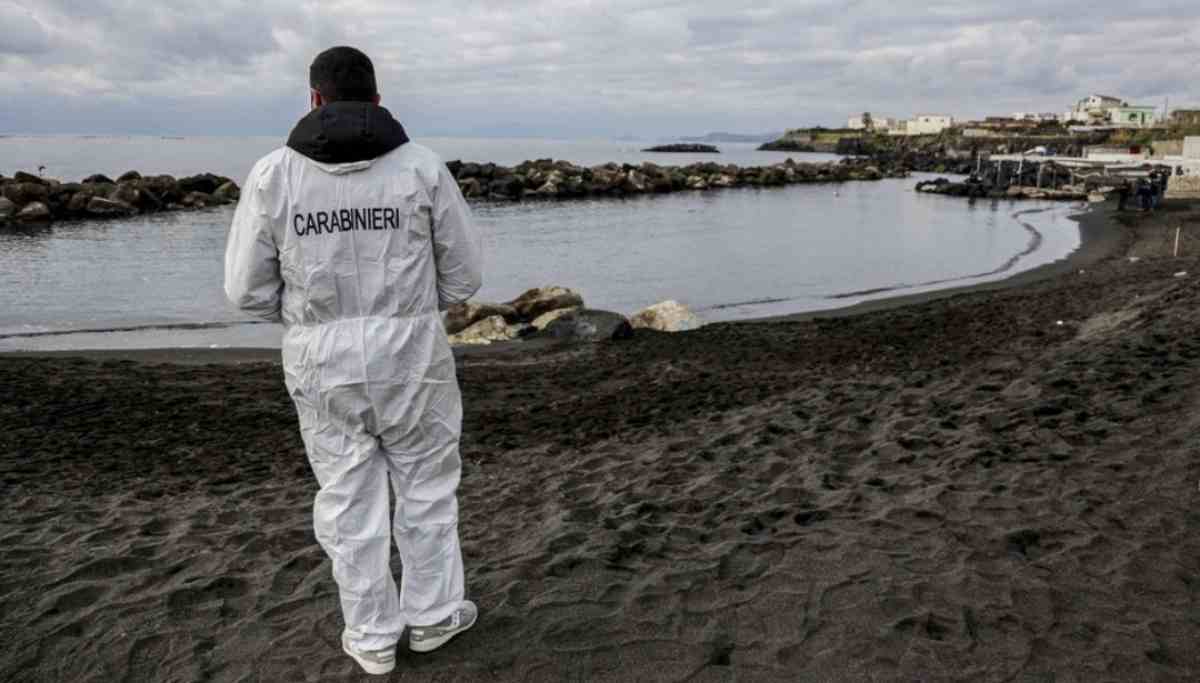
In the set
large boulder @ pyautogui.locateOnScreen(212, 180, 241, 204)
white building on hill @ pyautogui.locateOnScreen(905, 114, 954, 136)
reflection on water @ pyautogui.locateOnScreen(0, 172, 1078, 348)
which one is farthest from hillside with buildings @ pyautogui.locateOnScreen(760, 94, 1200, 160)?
large boulder @ pyautogui.locateOnScreen(212, 180, 241, 204)

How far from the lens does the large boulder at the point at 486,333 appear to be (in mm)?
13070

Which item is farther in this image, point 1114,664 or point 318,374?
point 1114,664

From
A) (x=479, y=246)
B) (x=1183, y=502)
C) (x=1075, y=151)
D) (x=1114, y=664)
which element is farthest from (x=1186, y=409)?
(x=1075, y=151)

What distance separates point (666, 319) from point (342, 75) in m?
10.3

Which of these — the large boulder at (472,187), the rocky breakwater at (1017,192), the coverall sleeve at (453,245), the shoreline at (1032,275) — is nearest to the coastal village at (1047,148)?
the rocky breakwater at (1017,192)

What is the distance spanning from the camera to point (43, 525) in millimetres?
5352

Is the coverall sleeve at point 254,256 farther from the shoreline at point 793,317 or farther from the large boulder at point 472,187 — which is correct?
the large boulder at point 472,187

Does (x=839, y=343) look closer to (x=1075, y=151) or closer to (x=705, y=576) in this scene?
(x=705, y=576)

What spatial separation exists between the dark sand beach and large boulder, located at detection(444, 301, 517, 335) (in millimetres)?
4395

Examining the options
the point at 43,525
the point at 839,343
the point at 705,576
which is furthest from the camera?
the point at 839,343

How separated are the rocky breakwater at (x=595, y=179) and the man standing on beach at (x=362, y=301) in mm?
47916

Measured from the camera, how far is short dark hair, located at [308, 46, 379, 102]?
309 centimetres

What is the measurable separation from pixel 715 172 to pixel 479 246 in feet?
237

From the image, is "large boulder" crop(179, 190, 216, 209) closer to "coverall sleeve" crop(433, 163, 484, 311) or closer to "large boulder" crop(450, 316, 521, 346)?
"large boulder" crop(450, 316, 521, 346)
